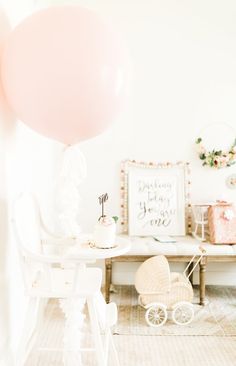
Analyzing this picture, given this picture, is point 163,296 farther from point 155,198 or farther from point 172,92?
point 172,92

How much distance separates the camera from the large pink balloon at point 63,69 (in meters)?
1.62

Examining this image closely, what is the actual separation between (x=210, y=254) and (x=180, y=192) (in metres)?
0.64

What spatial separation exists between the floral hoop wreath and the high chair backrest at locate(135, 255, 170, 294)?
1.00 meters

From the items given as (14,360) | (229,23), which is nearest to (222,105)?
(229,23)

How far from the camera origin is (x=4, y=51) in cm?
173

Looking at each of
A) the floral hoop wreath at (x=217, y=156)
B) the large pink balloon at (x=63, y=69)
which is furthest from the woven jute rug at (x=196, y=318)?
the large pink balloon at (x=63, y=69)

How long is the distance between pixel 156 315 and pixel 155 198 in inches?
40.5

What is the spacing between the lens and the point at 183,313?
271 cm

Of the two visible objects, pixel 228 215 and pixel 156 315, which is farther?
pixel 228 215

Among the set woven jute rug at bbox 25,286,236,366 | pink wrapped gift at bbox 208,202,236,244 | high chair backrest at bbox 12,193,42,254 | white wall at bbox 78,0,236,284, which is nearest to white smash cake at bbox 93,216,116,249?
high chair backrest at bbox 12,193,42,254

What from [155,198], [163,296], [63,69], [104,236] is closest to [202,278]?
[163,296]

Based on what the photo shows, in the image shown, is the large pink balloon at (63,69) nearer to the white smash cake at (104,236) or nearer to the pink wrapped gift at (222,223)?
the white smash cake at (104,236)

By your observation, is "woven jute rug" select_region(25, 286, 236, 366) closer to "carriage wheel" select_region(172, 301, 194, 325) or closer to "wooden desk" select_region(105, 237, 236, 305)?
"carriage wheel" select_region(172, 301, 194, 325)

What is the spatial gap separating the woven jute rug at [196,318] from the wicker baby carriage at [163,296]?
58mm
